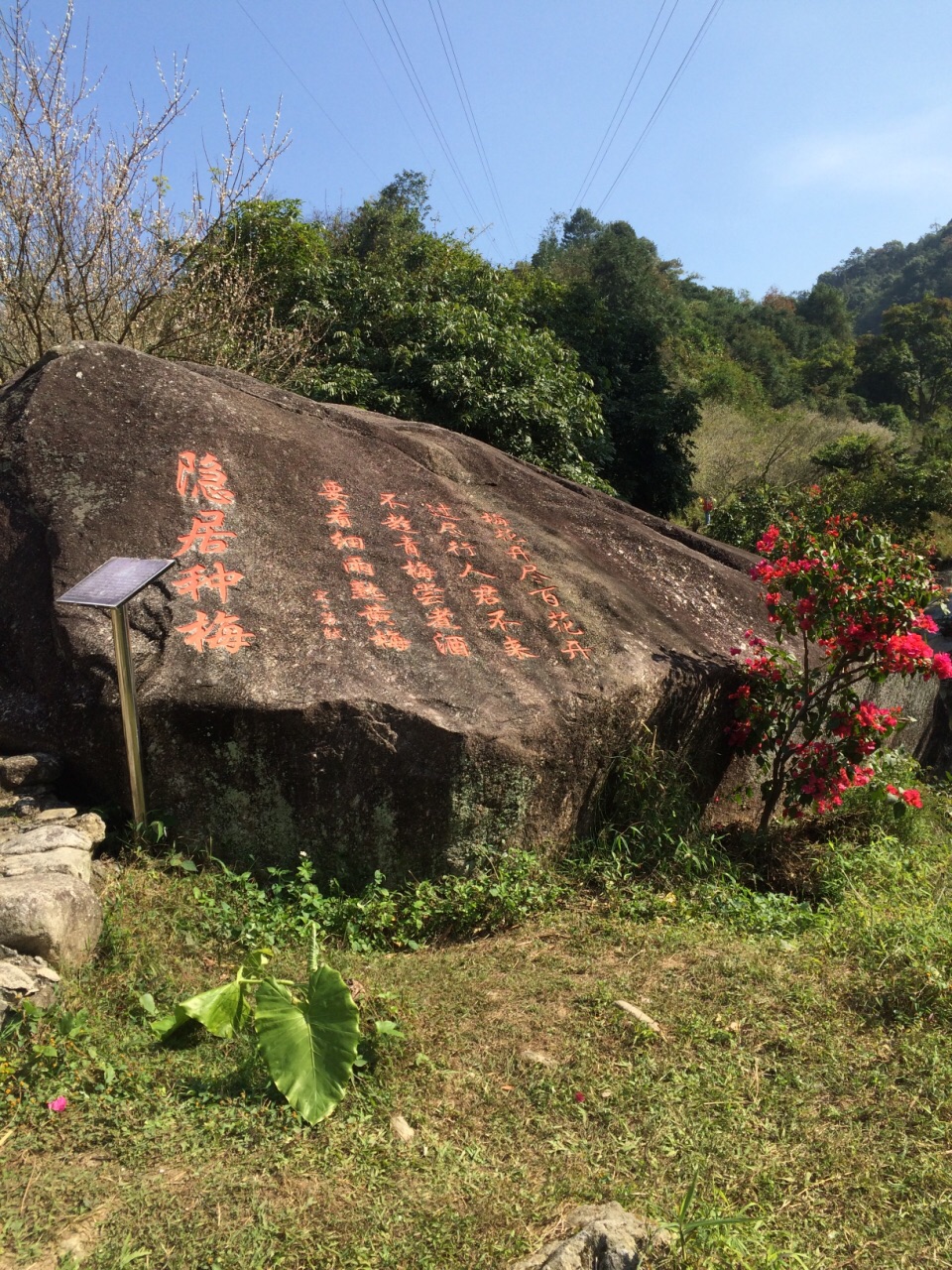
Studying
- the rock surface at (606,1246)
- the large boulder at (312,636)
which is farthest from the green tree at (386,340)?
the rock surface at (606,1246)

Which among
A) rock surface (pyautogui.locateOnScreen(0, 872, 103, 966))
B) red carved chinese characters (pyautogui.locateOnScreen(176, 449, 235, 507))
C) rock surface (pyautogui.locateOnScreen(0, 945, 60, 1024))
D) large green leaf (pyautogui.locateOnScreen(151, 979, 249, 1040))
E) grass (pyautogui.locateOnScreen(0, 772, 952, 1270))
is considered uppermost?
red carved chinese characters (pyautogui.locateOnScreen(176, 449, 235, 507))

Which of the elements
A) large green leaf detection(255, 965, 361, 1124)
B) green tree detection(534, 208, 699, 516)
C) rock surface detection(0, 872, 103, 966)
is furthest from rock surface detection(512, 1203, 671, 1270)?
green tree detection(534, 208, 699, 516)

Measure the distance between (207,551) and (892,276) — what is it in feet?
299

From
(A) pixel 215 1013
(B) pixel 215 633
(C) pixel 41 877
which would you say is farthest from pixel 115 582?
(A) pixel 215 1013

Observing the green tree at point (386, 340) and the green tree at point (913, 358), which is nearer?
the green tree at point (386, 340)

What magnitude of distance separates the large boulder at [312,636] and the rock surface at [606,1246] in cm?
202

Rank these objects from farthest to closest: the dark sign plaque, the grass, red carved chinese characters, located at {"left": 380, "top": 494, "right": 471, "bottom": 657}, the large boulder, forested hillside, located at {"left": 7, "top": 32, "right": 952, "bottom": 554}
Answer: forested hillside, located at {"left": 7, "top": 32, "right": 952, "bottom": 554}, red carved chinese characters, located at {"left": 380, "top": 494, "right": 471, "bottom": 657}, the large boulder, the dark sign plaque, the grass

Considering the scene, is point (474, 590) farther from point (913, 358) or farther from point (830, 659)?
point (913, 358)

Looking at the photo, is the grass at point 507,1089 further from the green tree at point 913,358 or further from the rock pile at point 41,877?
the green tree at point 913,358

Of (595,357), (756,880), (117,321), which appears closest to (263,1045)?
(756,880)

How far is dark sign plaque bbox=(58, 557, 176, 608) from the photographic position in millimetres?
3758

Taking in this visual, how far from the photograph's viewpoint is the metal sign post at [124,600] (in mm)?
3785

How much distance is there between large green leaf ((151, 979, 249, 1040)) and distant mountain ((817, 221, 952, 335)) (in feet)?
195

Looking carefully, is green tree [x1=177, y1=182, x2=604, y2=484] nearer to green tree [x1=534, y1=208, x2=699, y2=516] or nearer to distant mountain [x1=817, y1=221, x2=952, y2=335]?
green tree [x1=534, y1=208, x2=699, y2=516]
